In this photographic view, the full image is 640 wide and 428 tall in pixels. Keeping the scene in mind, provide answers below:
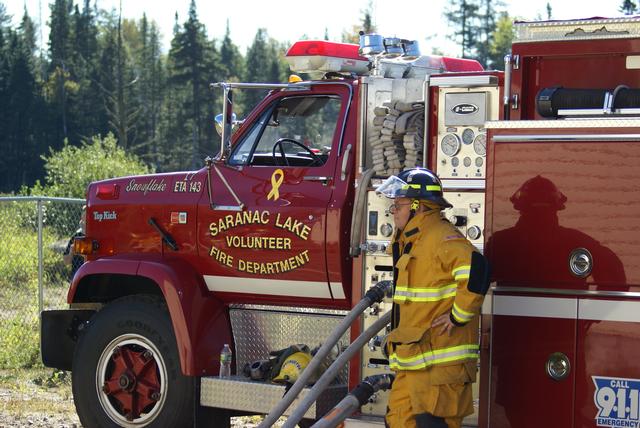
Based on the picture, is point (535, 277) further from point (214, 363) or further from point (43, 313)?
point (43, 313)

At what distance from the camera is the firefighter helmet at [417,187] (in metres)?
6.28

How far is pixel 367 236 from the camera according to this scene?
7.16m

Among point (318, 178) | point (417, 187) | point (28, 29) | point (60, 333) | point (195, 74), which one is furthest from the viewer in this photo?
point (28, 29)

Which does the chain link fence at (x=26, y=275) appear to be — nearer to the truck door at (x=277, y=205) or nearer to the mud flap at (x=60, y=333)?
the mud flap at (x=60, y=333)

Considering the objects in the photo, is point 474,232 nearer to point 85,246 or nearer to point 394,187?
point 394,187

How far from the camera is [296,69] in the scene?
7.92m

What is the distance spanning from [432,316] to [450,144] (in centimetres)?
120

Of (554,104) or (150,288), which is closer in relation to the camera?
(554,104)

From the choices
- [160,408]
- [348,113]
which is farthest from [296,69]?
[160,408]

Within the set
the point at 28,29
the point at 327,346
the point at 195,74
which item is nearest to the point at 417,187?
the point at 327,346

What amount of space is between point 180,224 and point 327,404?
5.56 ft

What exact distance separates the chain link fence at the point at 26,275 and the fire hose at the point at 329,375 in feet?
20.0

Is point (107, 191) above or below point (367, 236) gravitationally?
above

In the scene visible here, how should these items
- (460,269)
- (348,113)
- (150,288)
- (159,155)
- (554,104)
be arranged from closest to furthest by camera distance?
(460,269)
(554,104)
(348,113)
(150,288)
(159,155)
